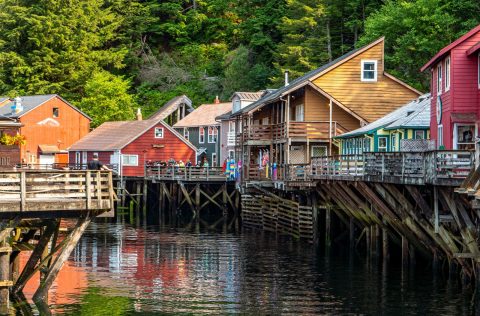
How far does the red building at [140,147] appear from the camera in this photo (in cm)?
8344

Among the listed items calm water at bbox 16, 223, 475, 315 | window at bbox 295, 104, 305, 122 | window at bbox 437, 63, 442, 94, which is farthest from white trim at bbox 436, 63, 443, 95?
window at bbox 295, 104, 305, 122

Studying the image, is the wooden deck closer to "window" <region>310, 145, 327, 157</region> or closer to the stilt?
the stilt

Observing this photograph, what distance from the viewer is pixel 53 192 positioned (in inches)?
1064

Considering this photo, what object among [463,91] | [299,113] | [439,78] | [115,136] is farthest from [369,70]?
[115,136]

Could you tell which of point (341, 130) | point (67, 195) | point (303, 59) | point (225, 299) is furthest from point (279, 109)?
point (67, 195)

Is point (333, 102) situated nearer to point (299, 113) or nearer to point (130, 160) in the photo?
point (299, 113)

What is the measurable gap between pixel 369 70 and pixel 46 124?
41612 mm

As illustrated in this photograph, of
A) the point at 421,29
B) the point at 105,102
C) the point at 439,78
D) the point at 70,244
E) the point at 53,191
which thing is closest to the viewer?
the point at 53,191

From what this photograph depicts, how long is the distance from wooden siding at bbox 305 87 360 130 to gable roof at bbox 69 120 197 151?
1050 inches

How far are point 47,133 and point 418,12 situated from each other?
39.7m

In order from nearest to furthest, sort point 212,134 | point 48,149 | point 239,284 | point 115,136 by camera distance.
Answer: point 239,284
point 115,136
point 212,134
point 48,149

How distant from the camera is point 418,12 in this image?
67.4m

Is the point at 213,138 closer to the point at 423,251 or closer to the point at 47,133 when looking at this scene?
the point at 47,133

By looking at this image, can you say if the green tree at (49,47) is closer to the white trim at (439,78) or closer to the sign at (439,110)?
the white trim at (439,78)
